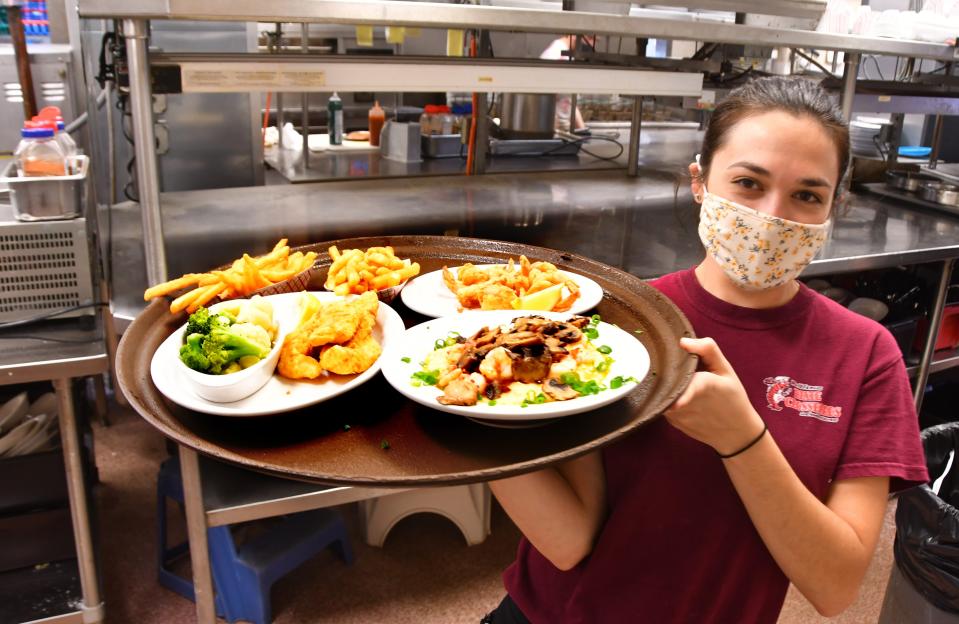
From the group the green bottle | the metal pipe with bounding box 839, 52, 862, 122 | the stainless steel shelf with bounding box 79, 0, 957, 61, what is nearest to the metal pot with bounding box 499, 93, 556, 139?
the green bottle

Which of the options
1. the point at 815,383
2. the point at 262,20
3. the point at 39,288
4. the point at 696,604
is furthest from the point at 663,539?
the point at 39,288

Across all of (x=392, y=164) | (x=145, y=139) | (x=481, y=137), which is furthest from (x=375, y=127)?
(x=145, y=139)

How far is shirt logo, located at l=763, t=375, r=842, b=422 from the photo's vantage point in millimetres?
1212

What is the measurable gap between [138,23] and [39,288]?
2.56 feet

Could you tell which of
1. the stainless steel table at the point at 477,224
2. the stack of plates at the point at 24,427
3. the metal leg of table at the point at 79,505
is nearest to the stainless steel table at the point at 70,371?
the metal leg of table at the point at 79,505

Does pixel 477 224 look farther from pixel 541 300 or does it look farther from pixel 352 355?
pixel 352 355

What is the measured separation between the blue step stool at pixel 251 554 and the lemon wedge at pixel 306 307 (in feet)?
4.88

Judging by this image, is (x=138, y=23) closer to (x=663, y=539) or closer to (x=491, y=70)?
(x=491, y=70)

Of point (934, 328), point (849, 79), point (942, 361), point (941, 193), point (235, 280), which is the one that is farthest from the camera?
point (941, 193)

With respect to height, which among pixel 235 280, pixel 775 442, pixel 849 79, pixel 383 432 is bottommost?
pixel 775 442

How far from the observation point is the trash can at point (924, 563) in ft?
6.51

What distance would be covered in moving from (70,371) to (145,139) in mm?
604

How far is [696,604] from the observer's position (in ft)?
4.03

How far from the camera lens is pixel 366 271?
1.18m
